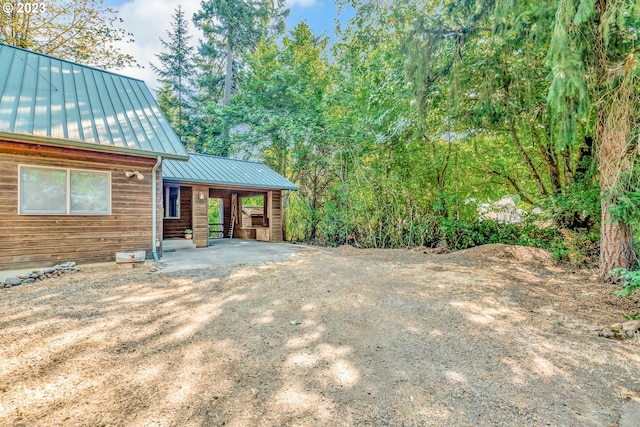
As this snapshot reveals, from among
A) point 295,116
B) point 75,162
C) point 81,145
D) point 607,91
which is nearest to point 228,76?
point 295,116

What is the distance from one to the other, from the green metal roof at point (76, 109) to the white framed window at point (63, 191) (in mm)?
716

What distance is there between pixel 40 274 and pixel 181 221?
582cm

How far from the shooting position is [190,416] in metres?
1.60

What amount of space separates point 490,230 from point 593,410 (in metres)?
6.42

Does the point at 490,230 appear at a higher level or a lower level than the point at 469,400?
higher

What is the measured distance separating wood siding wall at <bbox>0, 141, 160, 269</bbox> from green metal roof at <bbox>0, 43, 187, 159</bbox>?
0.40 metres

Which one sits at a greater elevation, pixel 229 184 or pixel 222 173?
pixel 222 173

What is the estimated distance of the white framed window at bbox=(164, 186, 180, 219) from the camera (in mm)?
10084

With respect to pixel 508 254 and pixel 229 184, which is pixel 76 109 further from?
pixel 508 254

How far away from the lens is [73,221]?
555 cm

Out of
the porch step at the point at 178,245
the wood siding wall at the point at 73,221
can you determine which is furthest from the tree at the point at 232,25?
the wood siding wall at the point at 73,221

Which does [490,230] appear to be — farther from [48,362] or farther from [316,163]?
[48,362]

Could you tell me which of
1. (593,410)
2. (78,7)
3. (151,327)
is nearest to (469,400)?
(593,410)

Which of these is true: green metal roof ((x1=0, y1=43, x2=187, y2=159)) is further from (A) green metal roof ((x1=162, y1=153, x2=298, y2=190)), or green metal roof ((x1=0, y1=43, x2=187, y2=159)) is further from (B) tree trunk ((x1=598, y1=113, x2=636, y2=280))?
(B) tree trunk ((x1=598, y1=113, x2=636, y2=280))
